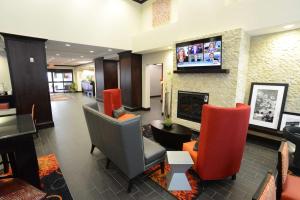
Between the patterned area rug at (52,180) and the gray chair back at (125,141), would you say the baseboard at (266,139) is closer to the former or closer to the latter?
the gray chair back at (125,141)

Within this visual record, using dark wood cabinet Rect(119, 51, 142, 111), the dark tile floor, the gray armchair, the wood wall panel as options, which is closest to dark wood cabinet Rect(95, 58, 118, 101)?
the wood wall panel

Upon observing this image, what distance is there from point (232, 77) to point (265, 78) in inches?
35.5

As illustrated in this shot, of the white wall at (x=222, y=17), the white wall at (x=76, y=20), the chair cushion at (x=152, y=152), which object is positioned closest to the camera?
the chair cushion at (x=152, y=152)

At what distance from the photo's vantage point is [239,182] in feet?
7.55

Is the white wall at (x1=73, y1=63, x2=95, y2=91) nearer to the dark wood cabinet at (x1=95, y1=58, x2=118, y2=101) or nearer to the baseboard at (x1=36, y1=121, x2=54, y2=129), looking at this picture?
the dark wood cabinet at (x1=95, y1=58, x2=118, y2=101)

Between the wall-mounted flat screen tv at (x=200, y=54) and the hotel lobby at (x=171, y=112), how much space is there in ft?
0.08

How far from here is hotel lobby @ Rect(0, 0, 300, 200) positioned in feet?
6.07

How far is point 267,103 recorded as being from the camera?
3.54 meters

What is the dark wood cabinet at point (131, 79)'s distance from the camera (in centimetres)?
670

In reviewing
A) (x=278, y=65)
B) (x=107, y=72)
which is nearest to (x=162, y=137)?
(x=278, y=65)

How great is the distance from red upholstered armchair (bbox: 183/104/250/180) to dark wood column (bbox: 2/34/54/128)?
188 inches

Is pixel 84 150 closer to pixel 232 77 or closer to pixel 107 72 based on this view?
pixel 232 77

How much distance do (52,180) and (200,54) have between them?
161 inches

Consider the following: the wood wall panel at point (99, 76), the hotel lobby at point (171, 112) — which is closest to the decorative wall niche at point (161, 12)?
the hotel lobby at point (171, 112)
